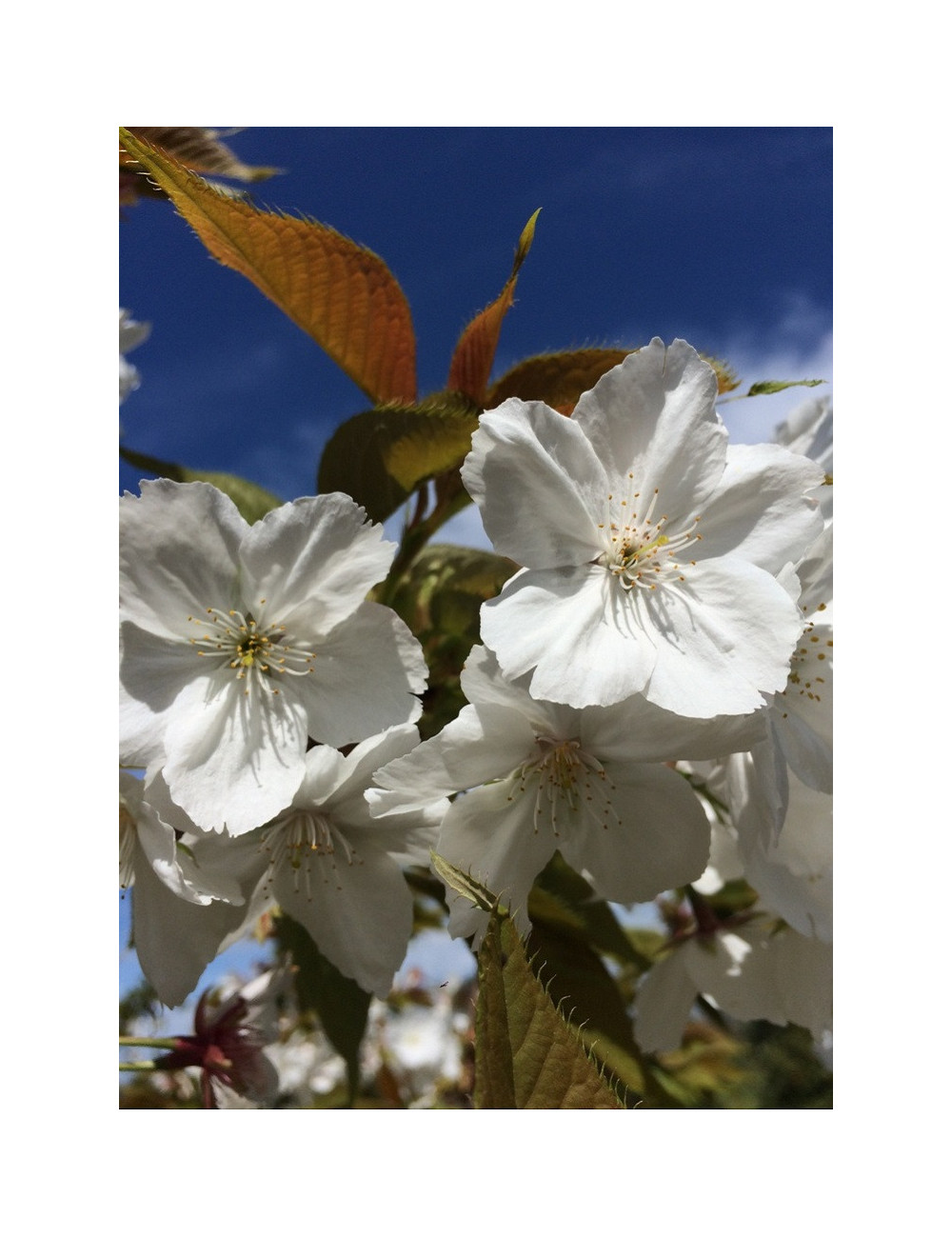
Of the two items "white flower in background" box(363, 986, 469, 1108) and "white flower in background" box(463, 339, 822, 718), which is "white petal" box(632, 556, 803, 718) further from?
Result: "white flower in background" box(363, 986, 469, 1108)

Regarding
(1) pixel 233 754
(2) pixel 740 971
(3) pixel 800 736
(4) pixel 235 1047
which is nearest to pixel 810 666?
(3) pixel 800 736

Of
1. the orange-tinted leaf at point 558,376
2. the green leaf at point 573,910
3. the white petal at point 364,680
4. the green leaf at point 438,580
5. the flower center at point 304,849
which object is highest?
the orange-tinted leaf at point 558,376

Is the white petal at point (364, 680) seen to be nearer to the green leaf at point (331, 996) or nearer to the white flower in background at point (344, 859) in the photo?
the white flower in background at point (344, 859)

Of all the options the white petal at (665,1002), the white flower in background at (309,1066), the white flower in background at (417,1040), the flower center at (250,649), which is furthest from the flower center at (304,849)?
the white flower in background at (417,1040)

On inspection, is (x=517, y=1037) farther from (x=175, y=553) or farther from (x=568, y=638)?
(x=175, y=553)

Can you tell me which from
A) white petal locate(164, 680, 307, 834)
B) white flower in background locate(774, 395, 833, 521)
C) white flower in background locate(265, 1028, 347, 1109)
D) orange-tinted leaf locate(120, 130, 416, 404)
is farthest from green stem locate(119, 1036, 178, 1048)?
white flower in background locate(774, 395, 833, 521)
